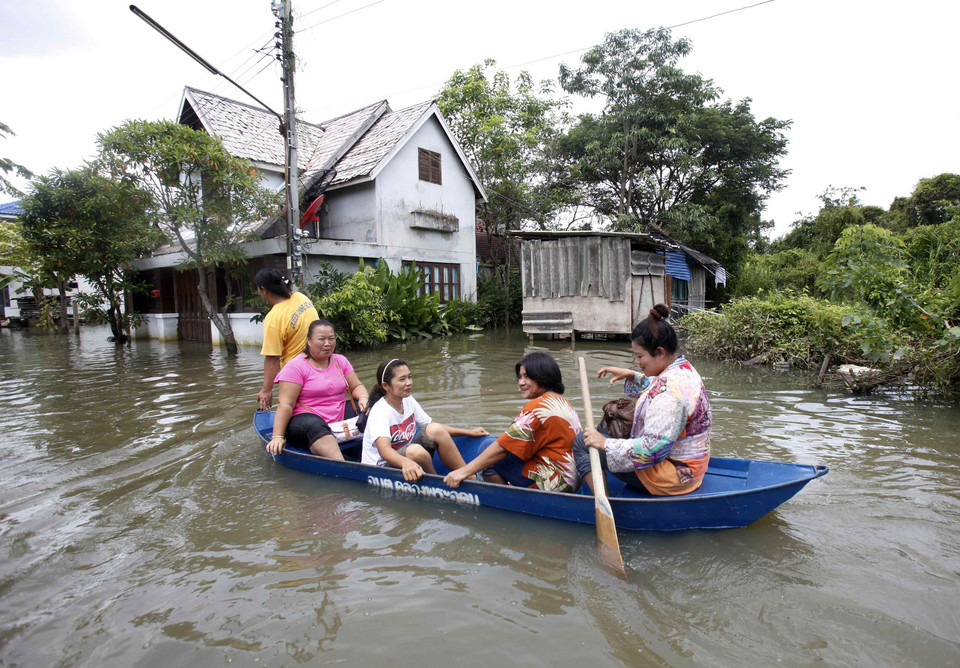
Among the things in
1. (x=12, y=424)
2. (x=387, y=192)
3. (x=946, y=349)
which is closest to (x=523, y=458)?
(x=946, y=349)

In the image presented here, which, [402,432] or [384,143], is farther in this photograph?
[384,143]

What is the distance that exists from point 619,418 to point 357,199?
13.5m

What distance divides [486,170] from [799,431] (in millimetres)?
16996

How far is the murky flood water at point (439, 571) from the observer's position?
2551 mm

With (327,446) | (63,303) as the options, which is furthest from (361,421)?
(63,303)

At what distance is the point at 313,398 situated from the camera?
4.87 m

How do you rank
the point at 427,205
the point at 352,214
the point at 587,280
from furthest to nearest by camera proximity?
the point at 427,205 < the point at 352,214 < the point at 587,280

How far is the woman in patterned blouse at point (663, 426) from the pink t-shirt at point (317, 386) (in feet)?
7.97

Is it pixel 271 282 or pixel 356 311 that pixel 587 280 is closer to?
pixel 356 311

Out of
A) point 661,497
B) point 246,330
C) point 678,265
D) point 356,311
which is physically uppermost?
point 678,265

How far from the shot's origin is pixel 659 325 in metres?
3.32

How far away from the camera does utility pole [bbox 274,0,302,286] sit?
35.5ft

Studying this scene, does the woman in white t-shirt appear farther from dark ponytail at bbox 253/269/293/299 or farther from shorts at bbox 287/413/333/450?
dark ponytail at bbox 253/269/293/299

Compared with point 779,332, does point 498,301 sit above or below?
above
